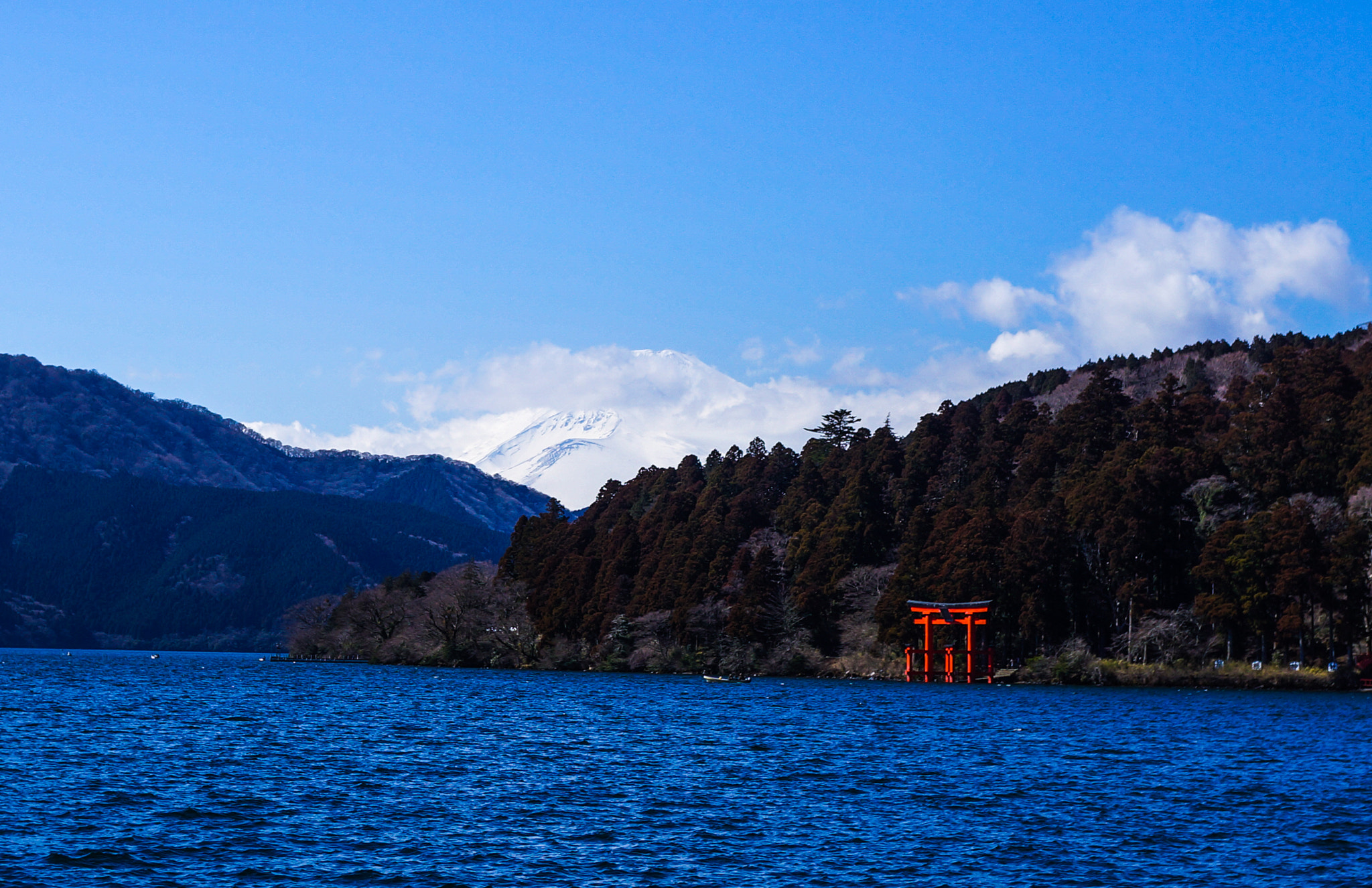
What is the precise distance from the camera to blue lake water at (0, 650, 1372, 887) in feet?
81.7

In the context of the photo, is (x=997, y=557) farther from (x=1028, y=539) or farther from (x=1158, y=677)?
(x=1158, y=677)

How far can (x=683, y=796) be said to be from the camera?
34.2 m

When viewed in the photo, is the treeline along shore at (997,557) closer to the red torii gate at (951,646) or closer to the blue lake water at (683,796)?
the red torii gate at (951,646)

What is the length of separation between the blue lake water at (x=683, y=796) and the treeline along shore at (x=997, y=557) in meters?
21.2

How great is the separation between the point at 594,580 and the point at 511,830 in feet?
326

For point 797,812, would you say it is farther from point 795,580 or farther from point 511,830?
point 795,580

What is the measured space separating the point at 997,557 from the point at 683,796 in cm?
→ 6578

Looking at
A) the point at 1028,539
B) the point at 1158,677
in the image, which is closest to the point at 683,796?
the point at 1158,677

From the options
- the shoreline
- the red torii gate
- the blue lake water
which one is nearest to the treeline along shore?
the shoreline

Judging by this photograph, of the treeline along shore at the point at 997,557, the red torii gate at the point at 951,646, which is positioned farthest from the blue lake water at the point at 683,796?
the red torii gate at the point at 951,646

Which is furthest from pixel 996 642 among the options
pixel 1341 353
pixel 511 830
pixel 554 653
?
pixel 511 830

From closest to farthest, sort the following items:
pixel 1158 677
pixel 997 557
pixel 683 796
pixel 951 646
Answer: pixel 683 796
pixel 1158 677
pixel 951 646
pixel 997 557

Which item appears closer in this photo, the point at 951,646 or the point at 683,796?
the point at 683,796

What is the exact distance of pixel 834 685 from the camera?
90375mm
